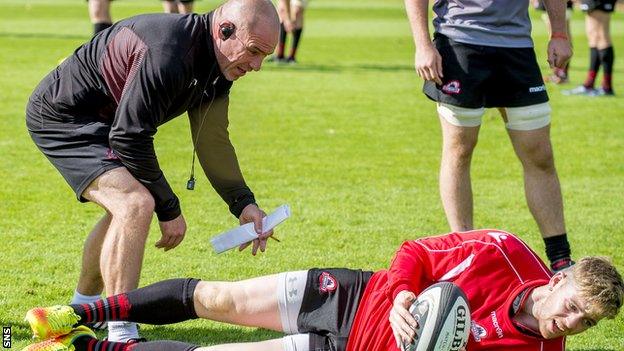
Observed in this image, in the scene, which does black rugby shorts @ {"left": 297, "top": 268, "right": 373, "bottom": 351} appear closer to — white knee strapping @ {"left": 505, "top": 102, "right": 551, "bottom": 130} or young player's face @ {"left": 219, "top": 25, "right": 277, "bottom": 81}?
young player's face @ {"left": 219, "top": 25, "right": 277, "bottom": 81}

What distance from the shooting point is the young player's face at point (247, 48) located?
517cm

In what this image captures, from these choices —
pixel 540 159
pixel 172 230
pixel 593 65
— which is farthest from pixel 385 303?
pixel 593 65

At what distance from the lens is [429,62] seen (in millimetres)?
6344

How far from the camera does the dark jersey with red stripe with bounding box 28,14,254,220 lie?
200 inches

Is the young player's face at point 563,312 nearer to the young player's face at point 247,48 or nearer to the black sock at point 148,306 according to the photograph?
the black sock at point 148,306

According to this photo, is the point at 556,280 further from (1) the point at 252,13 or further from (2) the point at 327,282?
(1) the point at 252,13

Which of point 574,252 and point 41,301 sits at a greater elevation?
point 41,301

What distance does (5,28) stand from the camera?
24.3m

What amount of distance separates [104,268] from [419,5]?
98.5 inches

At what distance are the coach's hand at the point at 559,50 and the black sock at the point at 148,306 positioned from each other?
114 inches

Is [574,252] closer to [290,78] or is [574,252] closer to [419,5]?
[419,5]

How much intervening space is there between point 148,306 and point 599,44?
37.6ft

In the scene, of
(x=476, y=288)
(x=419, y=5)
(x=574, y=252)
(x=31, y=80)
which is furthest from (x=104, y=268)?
(x=31, y=80)

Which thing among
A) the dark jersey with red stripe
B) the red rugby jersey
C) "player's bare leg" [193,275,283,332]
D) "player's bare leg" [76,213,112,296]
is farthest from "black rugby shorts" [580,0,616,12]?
"player's bare leg" [193,275,283,332]
